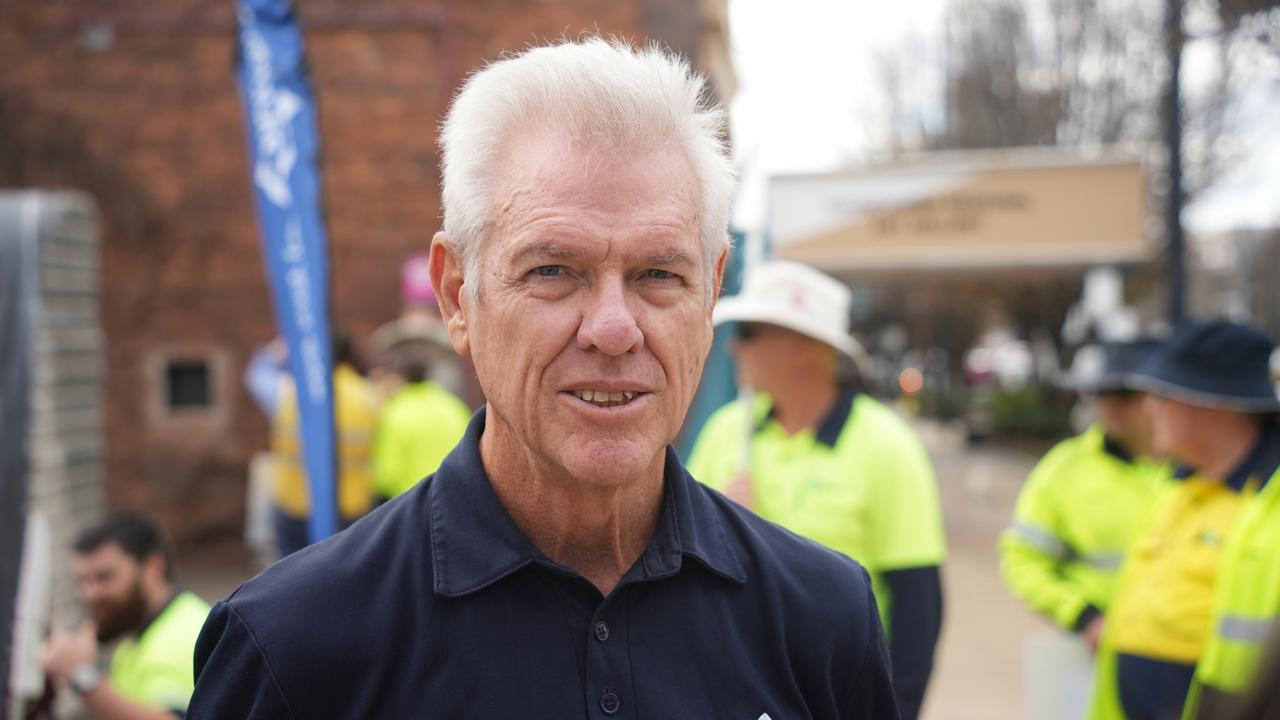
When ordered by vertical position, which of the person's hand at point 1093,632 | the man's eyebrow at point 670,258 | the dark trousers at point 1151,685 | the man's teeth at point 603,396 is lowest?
the person's hand at point 1093,632

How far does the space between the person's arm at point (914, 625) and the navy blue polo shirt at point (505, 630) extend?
161 centimetres

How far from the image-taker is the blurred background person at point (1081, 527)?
446 cm

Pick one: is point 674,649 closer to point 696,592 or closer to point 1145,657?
point 696,592

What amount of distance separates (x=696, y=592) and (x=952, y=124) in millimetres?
28778

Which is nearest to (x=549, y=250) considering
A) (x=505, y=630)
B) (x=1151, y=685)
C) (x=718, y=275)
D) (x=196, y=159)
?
(x=718, y=275)

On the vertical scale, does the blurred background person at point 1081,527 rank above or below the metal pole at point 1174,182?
below

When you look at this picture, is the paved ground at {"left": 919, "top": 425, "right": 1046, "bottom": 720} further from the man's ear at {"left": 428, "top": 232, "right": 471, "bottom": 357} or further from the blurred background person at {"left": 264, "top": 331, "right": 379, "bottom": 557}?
the man's ear at {"left": 428, "top": 232, "right": 471, "bottom": 357}

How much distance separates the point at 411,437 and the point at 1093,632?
364 centimetres

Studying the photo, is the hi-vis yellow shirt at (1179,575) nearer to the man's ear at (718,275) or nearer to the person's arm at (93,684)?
the man's ear at (718,275)

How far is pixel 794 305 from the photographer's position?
379 cm

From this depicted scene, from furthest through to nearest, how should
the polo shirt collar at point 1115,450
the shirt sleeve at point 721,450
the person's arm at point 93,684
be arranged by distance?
the polo shirt collar at point 1115,450 → the shirt sleeve at point 721,450 → the person's arm at point 93,684

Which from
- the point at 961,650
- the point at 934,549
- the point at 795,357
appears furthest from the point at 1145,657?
the point at 961,650

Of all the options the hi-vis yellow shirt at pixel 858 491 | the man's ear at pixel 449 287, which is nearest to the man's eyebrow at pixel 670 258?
the man's ear at pixel 449 287

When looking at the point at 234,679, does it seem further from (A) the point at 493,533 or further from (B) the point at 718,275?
(B) the point at 718,275
